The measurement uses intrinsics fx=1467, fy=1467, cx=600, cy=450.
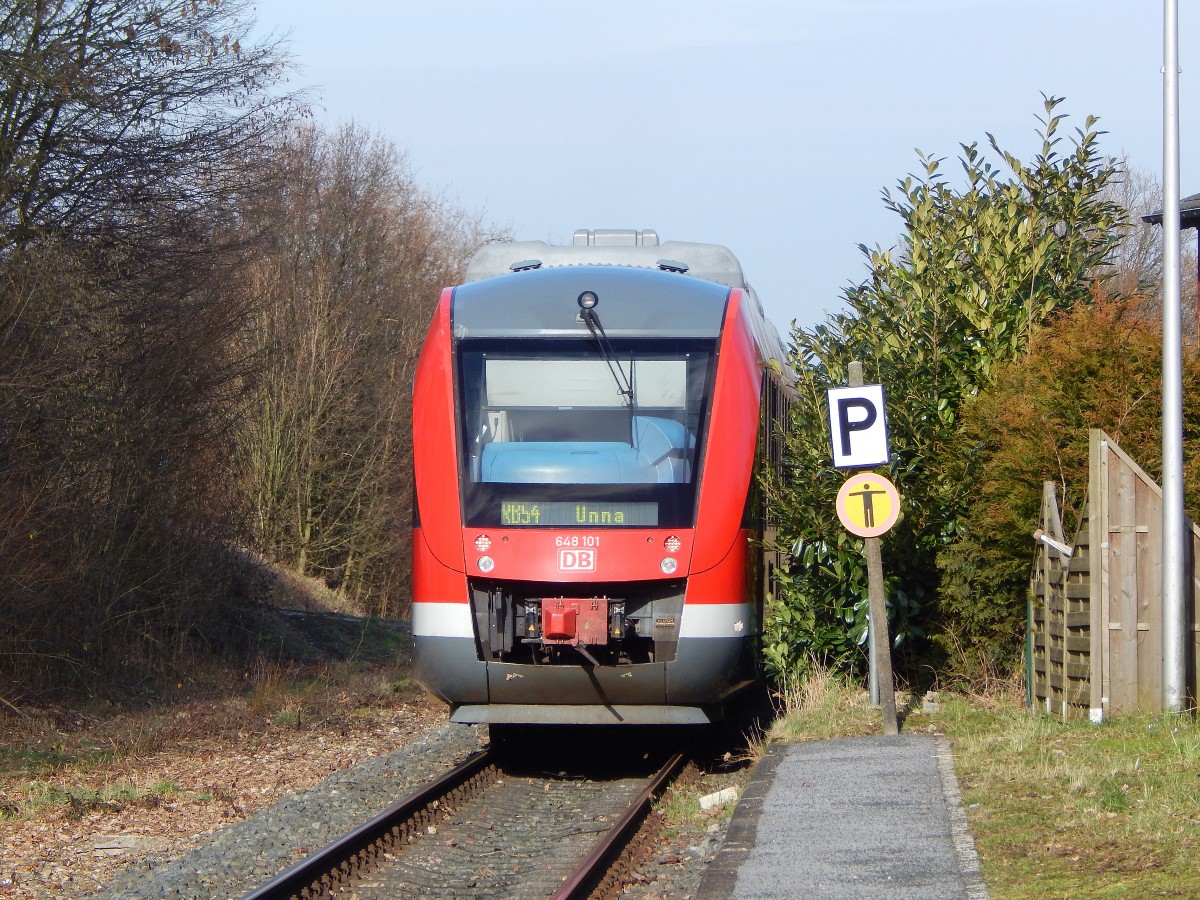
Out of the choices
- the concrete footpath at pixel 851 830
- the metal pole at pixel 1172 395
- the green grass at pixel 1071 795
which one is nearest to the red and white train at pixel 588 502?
the concrete footpath at pixel 851 830

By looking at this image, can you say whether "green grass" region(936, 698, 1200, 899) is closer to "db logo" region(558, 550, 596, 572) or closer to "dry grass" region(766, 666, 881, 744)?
"dry grass" region(766, 666, 881, 744)

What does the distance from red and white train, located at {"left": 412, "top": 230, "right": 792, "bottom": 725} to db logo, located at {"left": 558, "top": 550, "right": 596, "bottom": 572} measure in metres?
0.01

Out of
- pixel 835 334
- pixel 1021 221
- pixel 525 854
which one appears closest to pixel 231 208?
pixel 835 334

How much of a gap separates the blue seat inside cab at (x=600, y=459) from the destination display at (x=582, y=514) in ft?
0.49

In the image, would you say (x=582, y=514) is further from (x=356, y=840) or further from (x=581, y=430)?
(x=356, y=840)

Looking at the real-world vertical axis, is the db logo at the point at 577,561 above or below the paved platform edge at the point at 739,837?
above

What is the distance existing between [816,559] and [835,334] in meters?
2.01

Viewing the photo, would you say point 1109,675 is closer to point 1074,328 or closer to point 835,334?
point 1074,328

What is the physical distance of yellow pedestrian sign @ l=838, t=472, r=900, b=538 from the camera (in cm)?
1012

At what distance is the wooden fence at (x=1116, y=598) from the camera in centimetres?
938

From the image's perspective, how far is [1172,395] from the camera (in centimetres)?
959

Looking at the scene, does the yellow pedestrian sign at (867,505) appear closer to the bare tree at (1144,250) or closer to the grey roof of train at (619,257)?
the grey roof of train at (619,257)

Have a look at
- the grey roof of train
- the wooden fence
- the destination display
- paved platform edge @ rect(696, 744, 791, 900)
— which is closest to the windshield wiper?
the destination display

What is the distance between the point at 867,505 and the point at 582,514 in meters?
2.07
